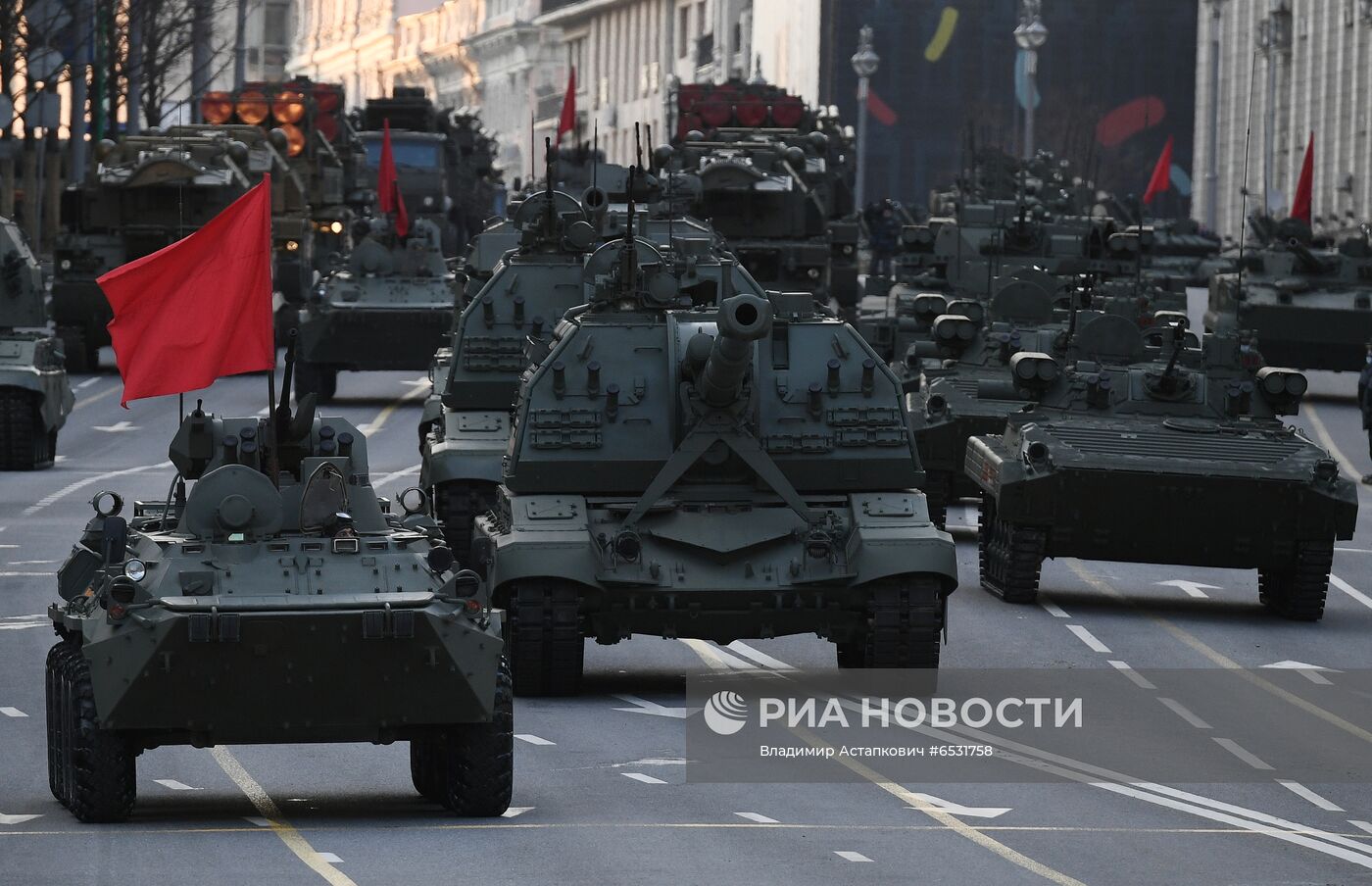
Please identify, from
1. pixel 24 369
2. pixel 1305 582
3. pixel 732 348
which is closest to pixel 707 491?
pixel 732 348


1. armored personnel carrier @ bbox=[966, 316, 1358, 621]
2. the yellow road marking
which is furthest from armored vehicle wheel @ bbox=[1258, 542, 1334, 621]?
the yellow road marking

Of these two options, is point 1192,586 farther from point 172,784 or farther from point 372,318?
point 372,318

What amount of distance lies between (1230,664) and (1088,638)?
1.49m

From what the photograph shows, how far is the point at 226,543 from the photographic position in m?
14.6

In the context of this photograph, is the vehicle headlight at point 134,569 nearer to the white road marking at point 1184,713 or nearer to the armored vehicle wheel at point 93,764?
the armored vehicle wheel at point 93,764

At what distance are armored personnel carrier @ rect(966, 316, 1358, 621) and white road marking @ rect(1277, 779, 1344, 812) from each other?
290 inches

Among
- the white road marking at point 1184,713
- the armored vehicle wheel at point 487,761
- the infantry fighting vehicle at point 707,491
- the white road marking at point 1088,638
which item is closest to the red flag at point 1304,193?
the white road marking at point 1088,638

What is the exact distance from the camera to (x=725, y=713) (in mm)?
18328

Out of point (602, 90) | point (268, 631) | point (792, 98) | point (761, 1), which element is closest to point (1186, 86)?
point (761, 1)

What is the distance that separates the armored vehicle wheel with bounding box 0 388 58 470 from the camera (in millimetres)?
34469

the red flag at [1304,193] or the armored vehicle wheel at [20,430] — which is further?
the red flag at [1304,193]

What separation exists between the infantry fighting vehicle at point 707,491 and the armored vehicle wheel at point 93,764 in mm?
4783

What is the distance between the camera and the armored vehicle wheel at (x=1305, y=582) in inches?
926

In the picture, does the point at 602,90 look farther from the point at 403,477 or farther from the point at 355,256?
the point at 403,477
